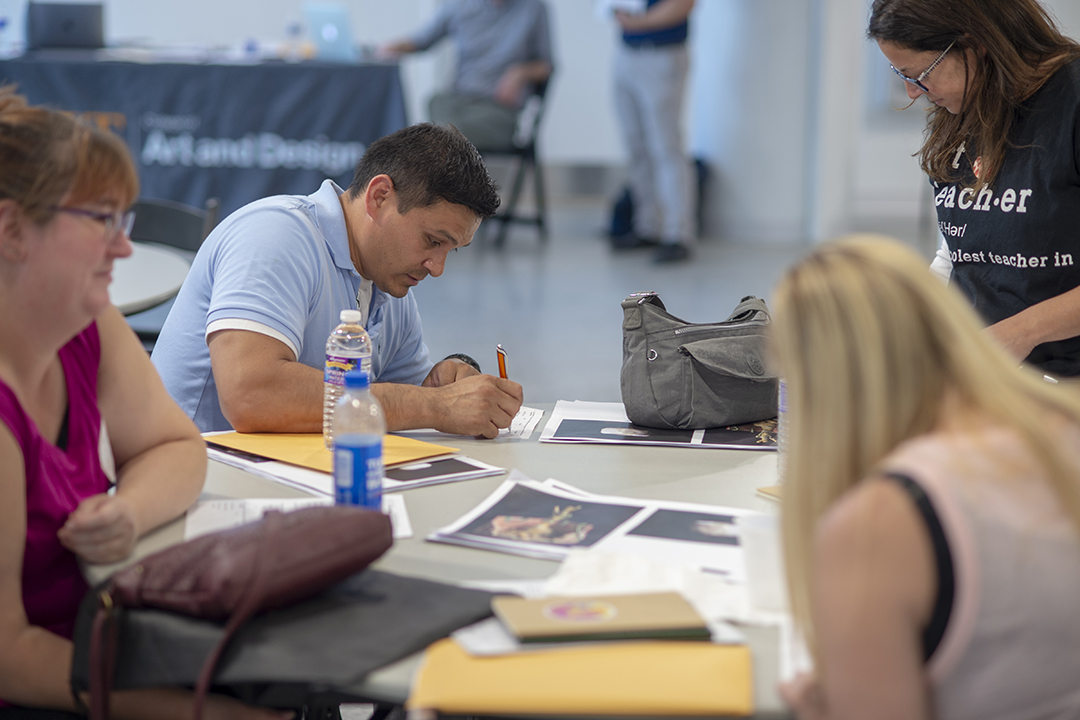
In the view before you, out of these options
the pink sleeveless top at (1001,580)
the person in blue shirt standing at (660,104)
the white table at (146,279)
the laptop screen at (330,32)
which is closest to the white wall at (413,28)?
the laptop screen at (330,32)

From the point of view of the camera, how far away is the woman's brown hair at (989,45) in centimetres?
184

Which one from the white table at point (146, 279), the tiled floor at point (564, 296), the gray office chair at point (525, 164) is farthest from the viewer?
the gray office chair at point (525, 164)

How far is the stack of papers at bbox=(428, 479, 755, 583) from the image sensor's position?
1261 mm

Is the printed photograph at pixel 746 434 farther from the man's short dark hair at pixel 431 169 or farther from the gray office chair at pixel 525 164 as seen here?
the gray office chair at pixel 525 164

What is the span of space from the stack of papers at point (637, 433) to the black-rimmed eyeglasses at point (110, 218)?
0.80 meters

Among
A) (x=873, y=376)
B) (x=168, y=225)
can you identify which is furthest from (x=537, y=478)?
(x=168, y=225)

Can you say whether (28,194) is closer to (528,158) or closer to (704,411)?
(704,411)

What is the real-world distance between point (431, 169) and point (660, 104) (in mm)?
4792

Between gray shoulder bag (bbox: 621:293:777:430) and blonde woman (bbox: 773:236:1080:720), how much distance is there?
3.05ft

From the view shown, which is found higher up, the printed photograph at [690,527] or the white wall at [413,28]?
the white wall at [413,28]

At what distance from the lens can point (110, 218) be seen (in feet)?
3.97

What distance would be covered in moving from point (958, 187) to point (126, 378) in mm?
1598

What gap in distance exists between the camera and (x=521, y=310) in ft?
17.7

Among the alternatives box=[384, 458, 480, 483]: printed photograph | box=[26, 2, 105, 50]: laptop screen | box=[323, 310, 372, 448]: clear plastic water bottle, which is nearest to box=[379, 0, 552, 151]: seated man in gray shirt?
box=[26, 2, 105, 50]: laptop screen
